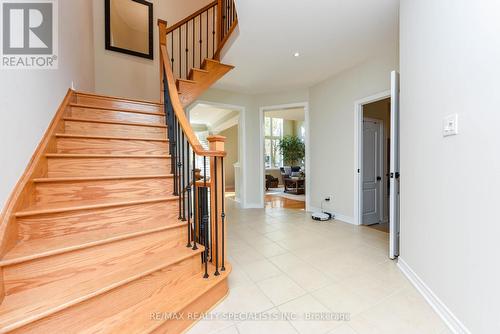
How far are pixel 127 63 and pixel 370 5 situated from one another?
3842 millimetres

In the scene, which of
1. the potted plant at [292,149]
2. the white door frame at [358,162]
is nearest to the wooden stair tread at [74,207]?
the white door frame at [358,162]

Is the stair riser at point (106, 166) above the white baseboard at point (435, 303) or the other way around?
above

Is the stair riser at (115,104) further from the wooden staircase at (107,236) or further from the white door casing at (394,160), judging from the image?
the white door casing at (394,160)

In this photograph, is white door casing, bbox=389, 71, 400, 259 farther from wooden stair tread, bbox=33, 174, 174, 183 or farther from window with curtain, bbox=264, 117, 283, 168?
window with curtain, bbox=264, 117, 283, 168

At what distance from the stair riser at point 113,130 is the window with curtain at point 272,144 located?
23.3ft

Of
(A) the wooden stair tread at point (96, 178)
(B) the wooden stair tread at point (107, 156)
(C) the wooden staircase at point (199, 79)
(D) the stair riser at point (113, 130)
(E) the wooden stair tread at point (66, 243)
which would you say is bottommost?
(E) the wooden stair tread at point (66, 243)

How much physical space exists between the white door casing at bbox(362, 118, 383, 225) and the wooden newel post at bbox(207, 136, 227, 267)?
9.33ft

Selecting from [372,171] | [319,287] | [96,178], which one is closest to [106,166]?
[96,178]

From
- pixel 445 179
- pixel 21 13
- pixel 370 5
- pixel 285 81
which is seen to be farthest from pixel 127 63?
pixel 445 179

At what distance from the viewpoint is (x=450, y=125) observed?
1365mm

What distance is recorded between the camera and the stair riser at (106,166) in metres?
1.79

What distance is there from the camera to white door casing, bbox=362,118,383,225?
370 centimetres

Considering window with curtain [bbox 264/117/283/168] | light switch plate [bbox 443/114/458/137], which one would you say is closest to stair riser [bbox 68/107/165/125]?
light switch plate [bbox 443/114/458/137]

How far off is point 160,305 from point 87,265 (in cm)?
48
